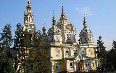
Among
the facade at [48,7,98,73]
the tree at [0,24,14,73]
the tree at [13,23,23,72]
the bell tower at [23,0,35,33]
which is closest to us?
the tree at [0,24,14,73]

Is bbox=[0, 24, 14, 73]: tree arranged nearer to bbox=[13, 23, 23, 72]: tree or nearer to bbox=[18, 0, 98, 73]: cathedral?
bbox=[13, 23, 23, 72]: tree

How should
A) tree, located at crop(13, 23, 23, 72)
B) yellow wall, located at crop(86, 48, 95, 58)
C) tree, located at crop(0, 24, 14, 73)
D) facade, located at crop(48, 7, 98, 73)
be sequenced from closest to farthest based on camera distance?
tree, located at crop(0, 24, 14, 73)
tree, located at crop(13, 23, 23, 72)
facade, located at crop(48, 7, 98, 73)
yellow wall, located at crop(86, 48, 95, 58)

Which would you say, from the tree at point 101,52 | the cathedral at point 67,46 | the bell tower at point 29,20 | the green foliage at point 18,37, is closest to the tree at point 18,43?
the green foliage at point 18,37

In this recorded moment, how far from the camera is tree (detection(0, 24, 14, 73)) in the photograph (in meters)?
40.0

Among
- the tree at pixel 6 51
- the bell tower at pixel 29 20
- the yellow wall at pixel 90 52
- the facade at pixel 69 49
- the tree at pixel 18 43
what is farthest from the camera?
the yellow wall at pixel 90 52

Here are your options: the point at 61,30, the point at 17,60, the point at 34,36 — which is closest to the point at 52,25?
the point at 61,30

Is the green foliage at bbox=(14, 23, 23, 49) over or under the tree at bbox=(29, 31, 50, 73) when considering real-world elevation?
over

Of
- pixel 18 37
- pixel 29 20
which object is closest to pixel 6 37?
pixel 18 37

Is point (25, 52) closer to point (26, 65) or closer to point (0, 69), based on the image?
point (26, 65)

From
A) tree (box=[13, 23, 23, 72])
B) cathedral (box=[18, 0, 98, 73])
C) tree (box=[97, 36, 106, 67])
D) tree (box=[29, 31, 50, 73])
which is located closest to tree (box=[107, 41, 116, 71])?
tree (box=[97, 36, 106, 67])

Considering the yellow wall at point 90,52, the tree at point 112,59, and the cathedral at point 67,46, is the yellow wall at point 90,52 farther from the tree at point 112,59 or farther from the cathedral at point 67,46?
the tree at point 112,59

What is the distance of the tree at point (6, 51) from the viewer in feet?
131

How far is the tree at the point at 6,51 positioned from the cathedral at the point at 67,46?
1001 cm

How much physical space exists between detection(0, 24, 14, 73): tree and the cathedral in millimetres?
10006
